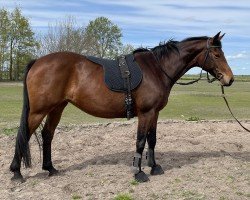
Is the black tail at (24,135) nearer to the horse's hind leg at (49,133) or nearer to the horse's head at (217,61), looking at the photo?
the horse's hind leg at (49,133)

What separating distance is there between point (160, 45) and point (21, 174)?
128 inches

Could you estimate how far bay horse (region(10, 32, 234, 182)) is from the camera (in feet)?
21.5

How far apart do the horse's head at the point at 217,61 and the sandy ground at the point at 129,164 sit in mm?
1617

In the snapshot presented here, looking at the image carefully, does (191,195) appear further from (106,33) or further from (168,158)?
(106,33)

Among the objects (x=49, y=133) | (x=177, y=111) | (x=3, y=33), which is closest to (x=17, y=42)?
(x=3, y=33)

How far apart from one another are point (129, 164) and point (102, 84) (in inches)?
69.2

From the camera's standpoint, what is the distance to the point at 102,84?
6641 millimetres

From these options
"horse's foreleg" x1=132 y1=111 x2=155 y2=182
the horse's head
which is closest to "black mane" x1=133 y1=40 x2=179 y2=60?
the horse's head

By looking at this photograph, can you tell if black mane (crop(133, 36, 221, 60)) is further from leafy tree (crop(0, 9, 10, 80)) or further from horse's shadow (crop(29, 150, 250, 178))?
leafy tree (crop(0, 9, 10, 80))

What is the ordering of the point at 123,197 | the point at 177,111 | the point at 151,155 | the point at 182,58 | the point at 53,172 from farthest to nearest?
the point at 177,111 < the point at 151,155 < the point at 53,172 < the point at 182,58 < the point at 123,197

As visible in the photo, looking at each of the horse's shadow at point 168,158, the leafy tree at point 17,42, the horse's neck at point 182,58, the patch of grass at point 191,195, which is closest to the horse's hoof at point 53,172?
the horse's shadow at point 168,158

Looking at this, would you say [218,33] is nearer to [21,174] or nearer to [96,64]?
[96,64]

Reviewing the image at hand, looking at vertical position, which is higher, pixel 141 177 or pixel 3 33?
pixel 141 177

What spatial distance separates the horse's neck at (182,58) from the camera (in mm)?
6840
